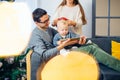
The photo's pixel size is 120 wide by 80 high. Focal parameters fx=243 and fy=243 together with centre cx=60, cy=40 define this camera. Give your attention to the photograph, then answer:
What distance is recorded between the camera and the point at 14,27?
1877mm

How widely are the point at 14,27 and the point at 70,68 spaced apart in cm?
56

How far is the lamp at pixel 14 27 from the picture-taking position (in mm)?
1863

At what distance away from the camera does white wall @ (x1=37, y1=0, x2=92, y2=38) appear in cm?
201

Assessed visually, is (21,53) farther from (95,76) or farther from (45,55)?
(95,76)

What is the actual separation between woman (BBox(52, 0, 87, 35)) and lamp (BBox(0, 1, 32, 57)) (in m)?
0.24

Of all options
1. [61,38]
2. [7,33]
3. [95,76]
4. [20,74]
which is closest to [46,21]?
[61,38]

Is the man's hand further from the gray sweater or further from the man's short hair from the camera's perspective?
the man's short hair

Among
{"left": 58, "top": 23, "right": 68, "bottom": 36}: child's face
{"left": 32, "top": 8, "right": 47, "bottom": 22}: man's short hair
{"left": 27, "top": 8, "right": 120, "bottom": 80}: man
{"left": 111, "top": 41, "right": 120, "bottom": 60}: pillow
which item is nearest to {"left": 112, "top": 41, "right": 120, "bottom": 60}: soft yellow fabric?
{"left": 111, "top": 41, "right": 120, "bottom": 60}: pillow

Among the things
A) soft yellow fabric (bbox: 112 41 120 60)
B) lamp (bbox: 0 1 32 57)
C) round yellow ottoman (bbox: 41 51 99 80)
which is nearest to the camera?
lamp (bbox: 0 1 32 57)

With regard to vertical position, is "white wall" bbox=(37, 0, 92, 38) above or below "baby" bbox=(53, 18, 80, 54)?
above

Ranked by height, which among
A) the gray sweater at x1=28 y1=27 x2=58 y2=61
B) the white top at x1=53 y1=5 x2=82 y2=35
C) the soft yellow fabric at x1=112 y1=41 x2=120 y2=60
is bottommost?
the soft yellow fabric at x1=112 y1=41 x2=120 y2=60

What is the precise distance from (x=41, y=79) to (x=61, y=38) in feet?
1.21

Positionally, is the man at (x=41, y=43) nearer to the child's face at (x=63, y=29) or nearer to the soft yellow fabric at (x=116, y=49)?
the child's face at (x=63, y=29)

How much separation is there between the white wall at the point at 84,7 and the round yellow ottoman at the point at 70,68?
228 millimetres
